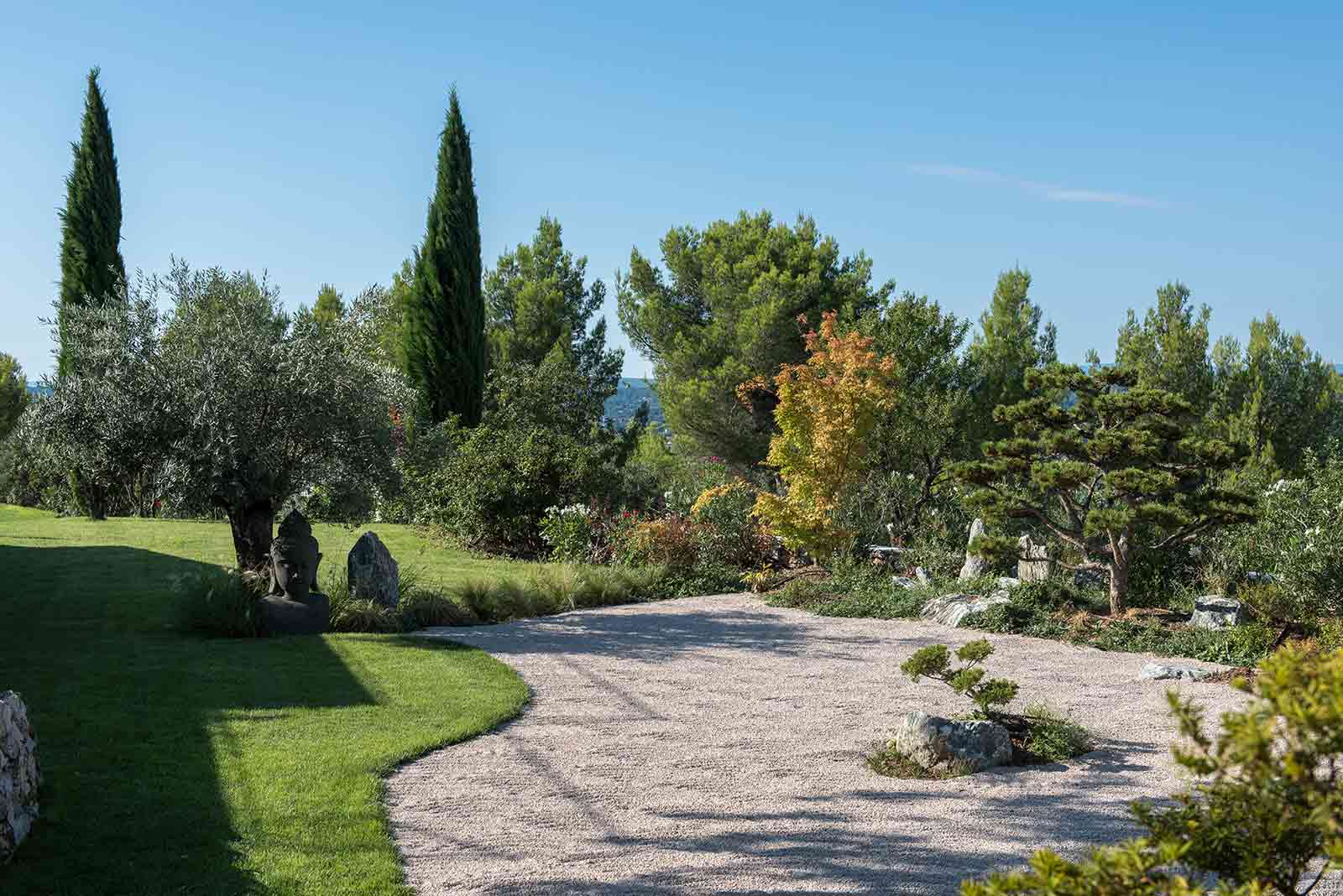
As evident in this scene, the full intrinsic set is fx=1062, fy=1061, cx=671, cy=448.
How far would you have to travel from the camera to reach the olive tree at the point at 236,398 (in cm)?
985

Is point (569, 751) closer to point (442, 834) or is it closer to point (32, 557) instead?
point (442, 834)

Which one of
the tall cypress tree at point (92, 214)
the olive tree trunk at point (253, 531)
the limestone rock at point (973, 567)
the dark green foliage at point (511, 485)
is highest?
the tall cypress tree at point (92, 214)

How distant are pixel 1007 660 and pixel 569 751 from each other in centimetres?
484

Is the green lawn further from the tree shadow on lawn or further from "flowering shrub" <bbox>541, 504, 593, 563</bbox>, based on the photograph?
"flowering shrub" <bbox>541, 504, 593, 563</bbox>

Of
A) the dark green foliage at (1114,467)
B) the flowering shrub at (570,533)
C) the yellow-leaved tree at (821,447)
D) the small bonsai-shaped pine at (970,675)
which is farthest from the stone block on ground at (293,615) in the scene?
the dark green foliage at (1114,467)

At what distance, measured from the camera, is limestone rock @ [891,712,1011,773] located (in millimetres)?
6176

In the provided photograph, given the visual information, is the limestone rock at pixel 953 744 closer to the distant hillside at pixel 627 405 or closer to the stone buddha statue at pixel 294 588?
the stone buddha statue at pixel 294 588

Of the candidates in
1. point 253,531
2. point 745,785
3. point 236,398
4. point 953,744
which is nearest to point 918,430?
point 253,531

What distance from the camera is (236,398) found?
→ 9.91 metres

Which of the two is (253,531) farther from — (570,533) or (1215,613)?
(1215,613)

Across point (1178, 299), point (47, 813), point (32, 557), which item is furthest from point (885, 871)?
point (1178, 299)

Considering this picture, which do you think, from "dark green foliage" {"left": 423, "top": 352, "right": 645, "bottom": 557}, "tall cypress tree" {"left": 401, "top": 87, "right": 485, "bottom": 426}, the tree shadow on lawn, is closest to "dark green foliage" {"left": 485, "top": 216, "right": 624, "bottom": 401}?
"tall cypress tree" {"left": 401, "top": 87, "right": 485, "bottom": 426}

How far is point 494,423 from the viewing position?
23.2 meters

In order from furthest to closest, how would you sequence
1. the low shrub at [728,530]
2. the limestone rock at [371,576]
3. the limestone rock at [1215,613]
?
the low shrub at [728,530], the limestone rock at [371,576], the limestone rock at [1215,613]
